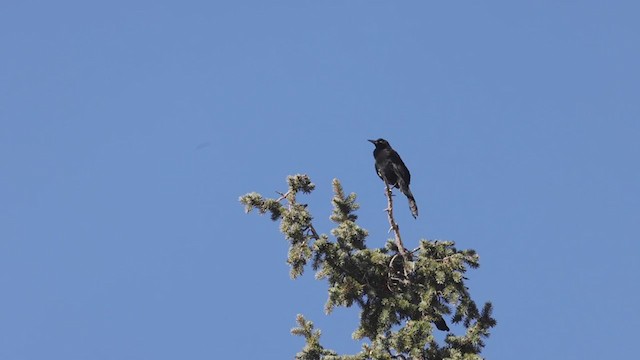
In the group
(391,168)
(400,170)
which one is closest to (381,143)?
(391,168)

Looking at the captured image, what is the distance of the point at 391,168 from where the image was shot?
51.1ft

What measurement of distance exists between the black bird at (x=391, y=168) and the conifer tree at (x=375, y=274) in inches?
159

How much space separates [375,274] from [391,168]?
4.98 m

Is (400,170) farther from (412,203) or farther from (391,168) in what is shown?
(412,203)

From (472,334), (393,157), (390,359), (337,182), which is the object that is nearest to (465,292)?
(472,334)

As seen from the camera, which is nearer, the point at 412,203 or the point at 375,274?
the point at 375,274

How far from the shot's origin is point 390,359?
9820 millimetres

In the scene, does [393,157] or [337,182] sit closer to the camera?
[337,182]

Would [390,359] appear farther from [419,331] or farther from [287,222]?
[287,222]

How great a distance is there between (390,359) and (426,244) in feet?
5.31

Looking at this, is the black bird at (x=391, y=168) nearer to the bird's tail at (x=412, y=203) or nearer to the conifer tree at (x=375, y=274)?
the bird's tail at (x=412, y=203)

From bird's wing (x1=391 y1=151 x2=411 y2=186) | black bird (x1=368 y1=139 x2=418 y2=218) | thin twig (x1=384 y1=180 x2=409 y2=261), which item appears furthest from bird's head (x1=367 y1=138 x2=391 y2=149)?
thin twig (x1=384 y1=180 x2=409 y2=261)

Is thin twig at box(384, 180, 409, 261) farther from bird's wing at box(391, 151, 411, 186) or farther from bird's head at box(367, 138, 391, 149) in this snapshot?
bird's head at box(367, 138, 391, 149)

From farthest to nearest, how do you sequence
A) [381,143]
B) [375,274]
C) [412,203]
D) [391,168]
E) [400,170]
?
[381,143]
[391,168]
[400,170]
[412,203]
[375,274]
